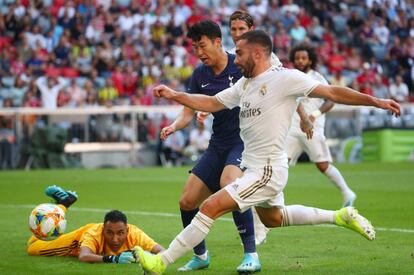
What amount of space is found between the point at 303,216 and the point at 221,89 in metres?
1.69

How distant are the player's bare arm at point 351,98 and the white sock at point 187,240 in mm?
1417

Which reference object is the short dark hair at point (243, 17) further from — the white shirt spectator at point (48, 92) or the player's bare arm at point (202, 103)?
the white shirt spectator at point (48, 92)

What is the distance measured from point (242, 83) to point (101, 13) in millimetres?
25666

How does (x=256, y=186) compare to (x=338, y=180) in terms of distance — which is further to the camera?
(x=338, y=180)

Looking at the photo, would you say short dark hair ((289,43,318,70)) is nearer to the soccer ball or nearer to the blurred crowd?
the soccer ball

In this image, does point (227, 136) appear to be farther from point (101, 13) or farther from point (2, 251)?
point (101, 13)

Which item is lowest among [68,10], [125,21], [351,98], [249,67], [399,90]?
[399,90]

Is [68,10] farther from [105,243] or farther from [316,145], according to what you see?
[105,243]

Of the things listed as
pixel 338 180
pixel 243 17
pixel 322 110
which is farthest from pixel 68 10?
pixel 243 17

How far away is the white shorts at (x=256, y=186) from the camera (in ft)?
27.9

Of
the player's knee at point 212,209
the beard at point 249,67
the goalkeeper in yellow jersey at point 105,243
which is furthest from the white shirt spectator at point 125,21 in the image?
the player's knee at point 212,209

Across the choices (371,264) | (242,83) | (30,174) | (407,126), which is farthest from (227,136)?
(407,126)

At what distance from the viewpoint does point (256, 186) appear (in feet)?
27.9

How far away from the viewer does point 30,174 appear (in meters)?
26.3
